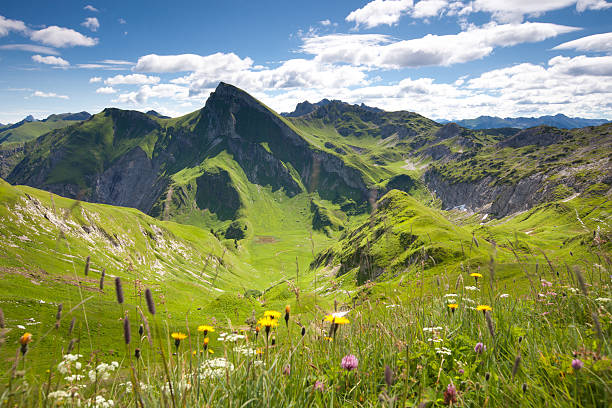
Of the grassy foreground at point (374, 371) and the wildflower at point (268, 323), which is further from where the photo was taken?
the wildflower at point (268, 323)

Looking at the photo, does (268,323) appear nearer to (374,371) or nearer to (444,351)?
(374,371)

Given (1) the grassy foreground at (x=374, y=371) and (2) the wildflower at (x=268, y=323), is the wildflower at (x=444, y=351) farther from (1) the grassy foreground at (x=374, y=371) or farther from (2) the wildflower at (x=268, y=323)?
(2) the wildflower at (x=268, y=323)

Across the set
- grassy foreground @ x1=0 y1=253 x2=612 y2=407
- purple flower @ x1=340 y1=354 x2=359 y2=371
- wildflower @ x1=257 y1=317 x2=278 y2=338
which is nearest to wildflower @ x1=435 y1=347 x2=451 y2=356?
grassy foreground @ x1=0 y1=253 x2=612 y2=407

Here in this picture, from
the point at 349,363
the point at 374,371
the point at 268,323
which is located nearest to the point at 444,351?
the point at 374,371

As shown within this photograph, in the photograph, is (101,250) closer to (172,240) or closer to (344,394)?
(172,240)

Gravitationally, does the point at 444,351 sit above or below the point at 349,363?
below

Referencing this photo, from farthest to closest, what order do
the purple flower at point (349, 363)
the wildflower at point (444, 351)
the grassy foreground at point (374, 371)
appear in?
the wildflower at point (444, 351)
the purple flower at point (349, 363)
the grassy foreground at point (374, 371)

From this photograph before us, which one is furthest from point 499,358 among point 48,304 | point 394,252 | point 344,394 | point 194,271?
point 194,271

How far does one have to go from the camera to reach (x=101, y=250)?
101 m

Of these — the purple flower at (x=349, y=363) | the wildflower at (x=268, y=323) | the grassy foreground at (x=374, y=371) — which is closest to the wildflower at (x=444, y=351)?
the grassy foreground at (x=374, y=371)

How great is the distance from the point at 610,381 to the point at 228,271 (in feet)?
640

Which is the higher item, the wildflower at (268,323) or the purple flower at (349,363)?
the wildflower at (268,323)

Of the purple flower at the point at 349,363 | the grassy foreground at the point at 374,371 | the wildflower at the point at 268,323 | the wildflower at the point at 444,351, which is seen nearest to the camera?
the grassy foreground at the point at 374,371

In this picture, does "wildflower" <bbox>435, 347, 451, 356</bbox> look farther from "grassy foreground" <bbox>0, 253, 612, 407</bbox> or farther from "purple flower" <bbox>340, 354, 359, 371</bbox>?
"purple flower" <bbox>340, 354, 359, 371</bbox>
